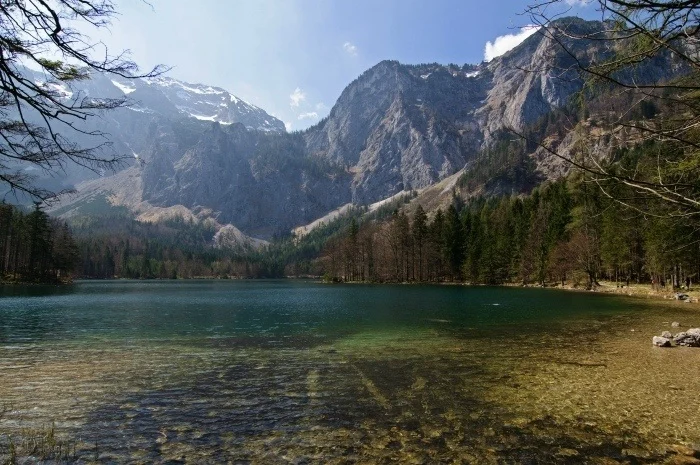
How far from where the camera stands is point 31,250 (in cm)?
9244

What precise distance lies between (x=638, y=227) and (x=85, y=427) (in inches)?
2677

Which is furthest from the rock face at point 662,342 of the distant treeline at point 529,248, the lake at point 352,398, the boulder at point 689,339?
the distant treeline at point 529,248

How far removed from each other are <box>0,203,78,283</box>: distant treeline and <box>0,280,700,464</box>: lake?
84304mm

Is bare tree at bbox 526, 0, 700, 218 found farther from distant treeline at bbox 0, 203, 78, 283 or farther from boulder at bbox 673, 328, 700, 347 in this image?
distant treeline at bbox 0, 203, 78, 283

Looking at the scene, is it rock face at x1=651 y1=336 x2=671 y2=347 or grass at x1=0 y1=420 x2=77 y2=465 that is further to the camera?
rock face at x1=651 y1=336 x2=671 y2=347

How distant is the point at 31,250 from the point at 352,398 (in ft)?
357

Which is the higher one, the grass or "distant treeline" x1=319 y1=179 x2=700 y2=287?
"distant treeline" x1=319 y1=179 x2=700 y2=287

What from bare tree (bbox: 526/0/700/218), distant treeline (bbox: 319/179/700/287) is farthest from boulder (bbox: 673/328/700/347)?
distant treeline (bbox: 319/179/700/287)

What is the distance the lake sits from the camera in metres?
8.34

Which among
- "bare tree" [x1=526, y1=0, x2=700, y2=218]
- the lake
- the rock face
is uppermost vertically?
"bare tree" [x1=526, y1=0, x2=700, y2=218]

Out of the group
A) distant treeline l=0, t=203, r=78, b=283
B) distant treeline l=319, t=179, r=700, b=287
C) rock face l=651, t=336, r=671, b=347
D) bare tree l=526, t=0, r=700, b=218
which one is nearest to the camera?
bare tree l=526, t=0, r=700, b=218

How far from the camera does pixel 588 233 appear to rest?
6775 cm

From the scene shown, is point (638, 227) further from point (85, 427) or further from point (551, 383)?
point (85, 427)

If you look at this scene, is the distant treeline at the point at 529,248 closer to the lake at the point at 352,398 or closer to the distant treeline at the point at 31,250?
the lake at the point at 352,398
